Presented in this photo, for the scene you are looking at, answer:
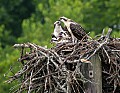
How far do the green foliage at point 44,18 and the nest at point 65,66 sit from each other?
12.6 metres

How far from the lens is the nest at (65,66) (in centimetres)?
578

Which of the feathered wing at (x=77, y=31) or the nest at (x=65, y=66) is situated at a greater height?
the feathered wing at (x=77, y=31)

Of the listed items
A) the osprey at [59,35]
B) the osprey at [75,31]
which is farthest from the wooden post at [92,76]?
the osprey at [75,31]

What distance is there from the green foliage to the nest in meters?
12.6

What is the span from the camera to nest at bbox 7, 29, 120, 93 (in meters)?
5.78

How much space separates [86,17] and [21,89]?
19567mm

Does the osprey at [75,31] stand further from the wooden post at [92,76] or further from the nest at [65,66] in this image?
the wooden post at [92,76]

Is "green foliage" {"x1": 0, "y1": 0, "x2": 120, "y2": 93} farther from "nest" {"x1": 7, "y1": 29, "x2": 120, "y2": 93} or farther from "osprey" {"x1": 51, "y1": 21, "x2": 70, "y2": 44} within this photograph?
"nest" {"x1": 7, "y1": 29, "x2": 120, "y2": 93}

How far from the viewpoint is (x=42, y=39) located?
73.6ft

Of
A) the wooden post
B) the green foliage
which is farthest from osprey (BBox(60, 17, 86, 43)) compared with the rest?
the green foliage

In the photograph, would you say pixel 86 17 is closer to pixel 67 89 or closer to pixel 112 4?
pixel 112 4

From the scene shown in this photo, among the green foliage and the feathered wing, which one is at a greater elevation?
the green foliage

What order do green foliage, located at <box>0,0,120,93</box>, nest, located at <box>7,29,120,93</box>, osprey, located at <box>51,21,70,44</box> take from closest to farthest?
nest, located at <box>7,29,120,93</box>
osprey, located at <box>51,21,70,44</box>
green foliage, located at <box>0,0,120,93</box>

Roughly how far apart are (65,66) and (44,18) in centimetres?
1909
